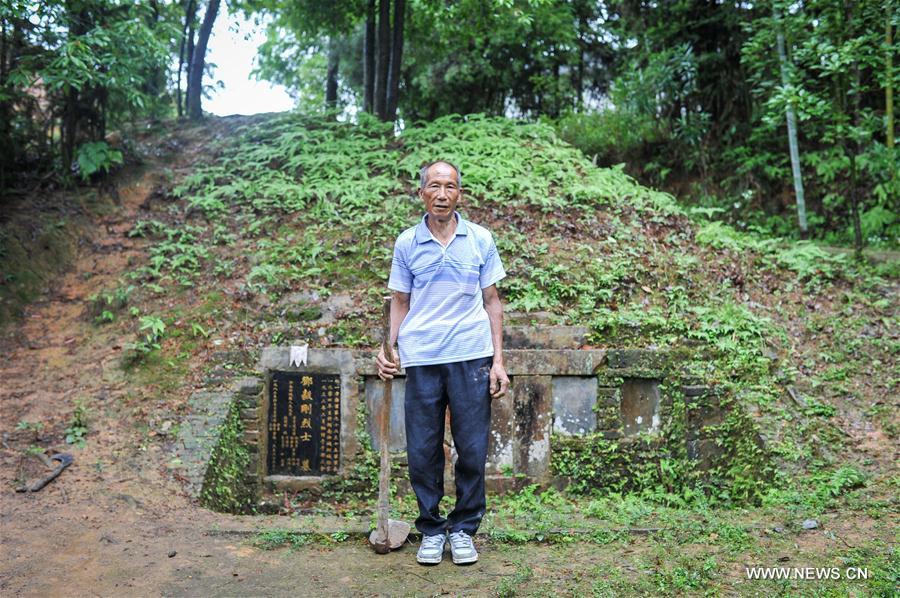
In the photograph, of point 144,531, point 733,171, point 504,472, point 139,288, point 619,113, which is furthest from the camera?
point 619,113

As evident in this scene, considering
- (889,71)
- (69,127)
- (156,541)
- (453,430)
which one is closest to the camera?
(453,430)

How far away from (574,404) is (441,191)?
3.21 m

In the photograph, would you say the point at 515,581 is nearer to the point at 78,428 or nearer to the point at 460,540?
the point at 460,540

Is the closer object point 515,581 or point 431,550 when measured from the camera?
point 515,581

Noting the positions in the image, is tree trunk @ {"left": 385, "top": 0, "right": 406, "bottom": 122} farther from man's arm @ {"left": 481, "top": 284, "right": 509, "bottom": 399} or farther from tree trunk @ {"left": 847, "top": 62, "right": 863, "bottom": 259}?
man's arm @ {"left": 481, "top": 284, "right": 509, "bottom": 399}

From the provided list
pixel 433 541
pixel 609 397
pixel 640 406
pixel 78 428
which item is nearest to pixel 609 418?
pixel 609 397

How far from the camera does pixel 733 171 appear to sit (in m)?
12.3

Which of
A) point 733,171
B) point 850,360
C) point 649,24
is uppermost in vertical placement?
point 649,24

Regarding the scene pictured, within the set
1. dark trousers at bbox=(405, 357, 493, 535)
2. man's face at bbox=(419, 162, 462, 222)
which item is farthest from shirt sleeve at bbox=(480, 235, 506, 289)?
dark trousers at bbox=(405, 357, 493, 535)

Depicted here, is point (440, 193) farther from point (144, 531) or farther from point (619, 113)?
point (619, 113)

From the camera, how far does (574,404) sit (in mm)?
6332

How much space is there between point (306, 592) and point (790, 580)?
2608mm

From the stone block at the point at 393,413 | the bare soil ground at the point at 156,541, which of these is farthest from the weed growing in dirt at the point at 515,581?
the stone block at the point at 393,413

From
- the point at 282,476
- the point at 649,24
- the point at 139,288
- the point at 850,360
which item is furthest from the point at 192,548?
the point at 649,24
